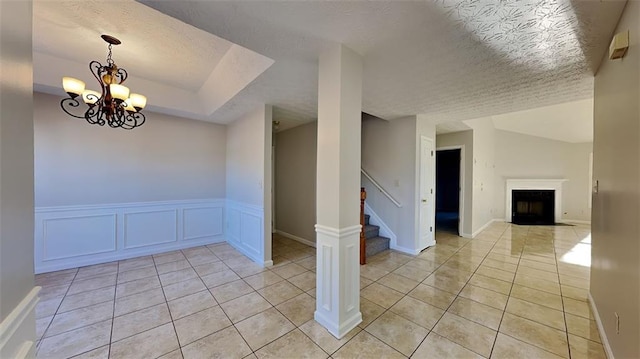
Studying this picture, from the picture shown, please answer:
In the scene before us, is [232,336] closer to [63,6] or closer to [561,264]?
[63,6]

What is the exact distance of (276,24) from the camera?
5.04 feet

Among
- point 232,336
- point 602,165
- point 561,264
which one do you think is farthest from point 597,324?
point 232,336

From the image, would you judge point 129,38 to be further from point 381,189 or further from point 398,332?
point 381,189

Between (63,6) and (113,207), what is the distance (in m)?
2.70

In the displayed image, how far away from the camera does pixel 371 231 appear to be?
4.06 meters

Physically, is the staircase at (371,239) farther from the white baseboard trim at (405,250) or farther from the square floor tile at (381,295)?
the square floor tile at (381,295)

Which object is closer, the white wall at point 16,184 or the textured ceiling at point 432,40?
the white wall at point 16,184

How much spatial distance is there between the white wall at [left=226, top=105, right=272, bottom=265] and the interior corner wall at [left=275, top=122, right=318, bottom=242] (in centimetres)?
112

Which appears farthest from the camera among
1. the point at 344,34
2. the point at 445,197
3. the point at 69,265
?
the point at 445,197

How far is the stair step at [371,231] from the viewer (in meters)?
4.00

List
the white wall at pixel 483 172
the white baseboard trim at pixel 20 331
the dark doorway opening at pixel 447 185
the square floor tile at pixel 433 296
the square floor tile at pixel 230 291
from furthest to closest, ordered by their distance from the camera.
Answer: the dark doorway opening at pixel 447 185, the white wall at pixel 483 172, the square floor tile at pixel 230 291, the square floor tile at pixel 433 296, the white baseboard trim at pixel 20 331

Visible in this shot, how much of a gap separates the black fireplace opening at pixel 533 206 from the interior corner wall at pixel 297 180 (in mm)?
6261

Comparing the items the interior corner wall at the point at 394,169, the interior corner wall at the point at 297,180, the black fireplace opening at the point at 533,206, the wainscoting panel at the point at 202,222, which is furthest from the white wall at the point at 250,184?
the black fireplace opening at the point at 533,206

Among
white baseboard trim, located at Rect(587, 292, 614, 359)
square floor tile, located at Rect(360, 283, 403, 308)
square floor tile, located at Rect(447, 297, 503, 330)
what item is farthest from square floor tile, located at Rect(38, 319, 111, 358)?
white baseboard trim, located at Rect(587, 292, 614, 359)
